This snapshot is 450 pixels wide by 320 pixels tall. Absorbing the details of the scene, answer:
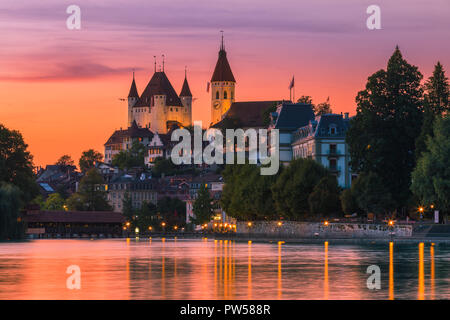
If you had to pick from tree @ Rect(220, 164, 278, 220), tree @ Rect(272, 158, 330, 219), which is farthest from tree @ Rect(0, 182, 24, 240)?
tree @ Rect(220, 164, 278, 220)

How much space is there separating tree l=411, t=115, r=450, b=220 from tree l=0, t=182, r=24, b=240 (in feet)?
160

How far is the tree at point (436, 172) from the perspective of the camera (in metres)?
105

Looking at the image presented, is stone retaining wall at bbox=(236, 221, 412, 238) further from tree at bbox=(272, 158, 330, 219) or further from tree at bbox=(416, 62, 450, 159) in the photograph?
tree at bbox=(416, 62, 450, 159)

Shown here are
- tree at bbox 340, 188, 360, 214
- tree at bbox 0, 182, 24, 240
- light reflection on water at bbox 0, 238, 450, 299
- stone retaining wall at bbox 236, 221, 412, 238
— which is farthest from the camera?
tree at bbox 0, 182, 24, 240

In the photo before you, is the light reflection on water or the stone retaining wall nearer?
the light reflection on water

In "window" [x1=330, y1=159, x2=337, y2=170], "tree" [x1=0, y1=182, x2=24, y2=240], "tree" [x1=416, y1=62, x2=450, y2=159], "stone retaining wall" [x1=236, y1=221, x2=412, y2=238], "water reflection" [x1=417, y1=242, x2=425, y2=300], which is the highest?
"tree" [x1=416, y1=62, x2=450, y2=159]

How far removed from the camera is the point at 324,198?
434 ft

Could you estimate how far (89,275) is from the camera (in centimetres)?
5975

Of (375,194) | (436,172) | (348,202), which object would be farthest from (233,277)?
(348,202)

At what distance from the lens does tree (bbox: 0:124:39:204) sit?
151 meters

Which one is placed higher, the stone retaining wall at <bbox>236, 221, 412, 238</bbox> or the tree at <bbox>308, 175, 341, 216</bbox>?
the tree at <bbox>308, 175, 341, 216</bbox>
